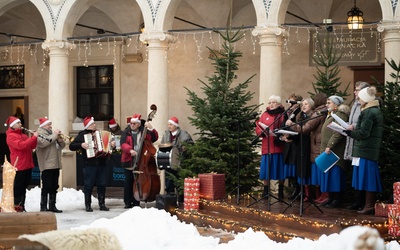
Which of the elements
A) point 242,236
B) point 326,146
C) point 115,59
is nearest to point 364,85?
point 326,146

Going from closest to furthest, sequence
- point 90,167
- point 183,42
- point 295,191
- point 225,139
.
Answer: point 295,191, point 225,139, point 90,167, point 183,42

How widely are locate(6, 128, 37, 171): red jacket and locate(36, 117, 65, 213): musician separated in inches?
8.9

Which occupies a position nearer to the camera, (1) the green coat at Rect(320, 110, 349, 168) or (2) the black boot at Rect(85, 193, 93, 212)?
(1) the green coat at Rect(320, 110, 349, 168)

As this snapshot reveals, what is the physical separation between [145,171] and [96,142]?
1026mm

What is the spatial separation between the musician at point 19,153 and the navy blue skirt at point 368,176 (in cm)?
579

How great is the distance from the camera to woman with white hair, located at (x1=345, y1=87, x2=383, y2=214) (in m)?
9.01

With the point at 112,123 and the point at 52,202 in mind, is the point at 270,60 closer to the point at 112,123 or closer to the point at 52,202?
the point at 112,123

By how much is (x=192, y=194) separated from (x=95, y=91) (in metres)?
10.4

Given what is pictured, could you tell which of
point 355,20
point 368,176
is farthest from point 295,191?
point 355,20

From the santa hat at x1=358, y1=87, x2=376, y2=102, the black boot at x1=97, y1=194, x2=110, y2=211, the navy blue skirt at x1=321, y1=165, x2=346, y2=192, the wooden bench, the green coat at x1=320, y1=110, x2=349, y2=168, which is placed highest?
the santa hat at x1=358, y1=87, x2=376, y2=102

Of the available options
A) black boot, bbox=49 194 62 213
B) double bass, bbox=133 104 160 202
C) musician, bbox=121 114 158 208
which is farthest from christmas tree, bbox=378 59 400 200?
black boot, bbox=49 194 62 213

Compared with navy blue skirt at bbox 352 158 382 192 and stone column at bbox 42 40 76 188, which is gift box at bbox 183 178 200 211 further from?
stone column at bbox 42 40 76 188

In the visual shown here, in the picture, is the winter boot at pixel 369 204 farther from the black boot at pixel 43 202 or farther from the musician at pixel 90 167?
the black boot at pixel 43 202

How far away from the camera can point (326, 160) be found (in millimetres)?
9562
